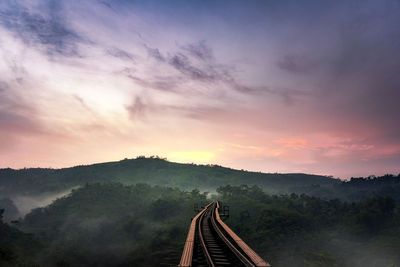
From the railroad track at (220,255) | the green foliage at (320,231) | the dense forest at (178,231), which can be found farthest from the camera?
the green foliage at (320,231)

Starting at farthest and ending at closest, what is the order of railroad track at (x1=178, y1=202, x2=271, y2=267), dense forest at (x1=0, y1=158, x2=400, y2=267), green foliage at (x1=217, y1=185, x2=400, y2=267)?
green foliage at (x1=217, y1=185, x2=400, y2=267) → dense forest at (x1=0, y1=158, x2=400, y2=267) → railroad track at (x1=178, y1=202, x2=271, y2=267)

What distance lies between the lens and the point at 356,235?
265 ft

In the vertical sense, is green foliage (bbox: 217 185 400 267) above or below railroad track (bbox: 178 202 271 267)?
below

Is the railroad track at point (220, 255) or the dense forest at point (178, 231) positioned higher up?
the railroad track at point (220, 255)

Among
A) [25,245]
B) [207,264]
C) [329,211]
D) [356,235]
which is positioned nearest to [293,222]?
[356,235]

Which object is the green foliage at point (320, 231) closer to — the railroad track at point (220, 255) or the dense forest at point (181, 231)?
the dense forest at point (181, 231)

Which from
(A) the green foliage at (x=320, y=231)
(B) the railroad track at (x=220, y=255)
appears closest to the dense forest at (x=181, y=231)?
(A) the green foliage at (x=320, y=231)

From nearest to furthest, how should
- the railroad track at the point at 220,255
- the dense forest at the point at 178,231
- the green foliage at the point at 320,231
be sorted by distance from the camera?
the railroad track at the point at 220,255 < the dense forest at the point at 178,231 < the green foliage at the point at 320,231

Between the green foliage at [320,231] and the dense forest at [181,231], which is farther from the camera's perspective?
the green foliage at [320,231]

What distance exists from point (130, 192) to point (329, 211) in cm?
8384

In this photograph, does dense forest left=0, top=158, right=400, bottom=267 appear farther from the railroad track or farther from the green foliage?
the railroad track

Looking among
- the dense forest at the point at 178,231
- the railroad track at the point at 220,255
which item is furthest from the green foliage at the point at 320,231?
the railroad track at the point at 220,255

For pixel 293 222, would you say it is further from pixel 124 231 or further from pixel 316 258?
pixel 124 231

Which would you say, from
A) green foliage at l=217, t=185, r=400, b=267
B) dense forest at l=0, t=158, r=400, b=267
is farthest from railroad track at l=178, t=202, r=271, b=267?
green foliage at l=217, t=185, r=400, b=267
